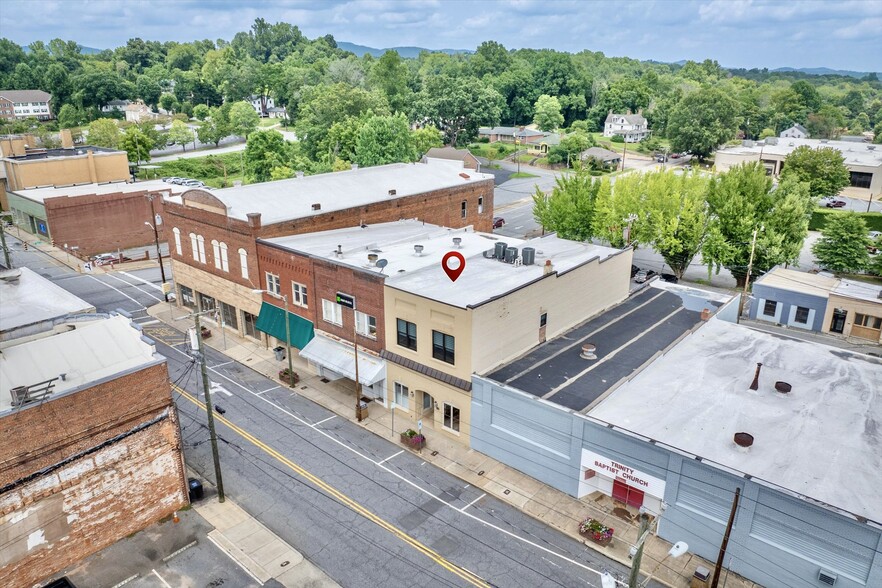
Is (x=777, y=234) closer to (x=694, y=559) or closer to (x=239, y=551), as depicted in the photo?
(x=694, y=559)

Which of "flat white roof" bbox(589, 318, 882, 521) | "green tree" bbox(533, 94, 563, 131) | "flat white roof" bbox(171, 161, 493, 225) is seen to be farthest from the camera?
"green tree" bbox(533, 94, 563, 131)

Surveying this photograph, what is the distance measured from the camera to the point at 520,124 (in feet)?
561

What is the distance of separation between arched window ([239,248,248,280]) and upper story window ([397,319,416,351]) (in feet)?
50.2

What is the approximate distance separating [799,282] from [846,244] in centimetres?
1119

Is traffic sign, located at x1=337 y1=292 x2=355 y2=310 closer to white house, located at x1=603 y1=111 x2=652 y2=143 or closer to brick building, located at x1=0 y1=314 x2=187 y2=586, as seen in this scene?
brick building, located at x1=0 y1=314 x2=187 y2=586

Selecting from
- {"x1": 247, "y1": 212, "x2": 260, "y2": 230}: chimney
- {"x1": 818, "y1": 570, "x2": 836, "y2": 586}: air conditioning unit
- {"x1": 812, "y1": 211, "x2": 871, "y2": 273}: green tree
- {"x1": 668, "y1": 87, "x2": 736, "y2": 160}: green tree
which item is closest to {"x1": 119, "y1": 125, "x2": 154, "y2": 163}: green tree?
{"x1": 247, "y1": 212, "x2": 260, "y2": 230}: chimney

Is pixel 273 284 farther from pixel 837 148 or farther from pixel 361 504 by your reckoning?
pixel 837 148

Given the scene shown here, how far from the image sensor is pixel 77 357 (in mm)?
24484

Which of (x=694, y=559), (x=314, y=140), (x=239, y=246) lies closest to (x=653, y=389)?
(x=694, y=559)

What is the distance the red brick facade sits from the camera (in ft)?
71.7

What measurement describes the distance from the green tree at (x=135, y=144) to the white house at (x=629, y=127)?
11287 cm

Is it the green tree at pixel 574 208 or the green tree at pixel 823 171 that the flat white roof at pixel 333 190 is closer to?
the green tree at pixel 574 208

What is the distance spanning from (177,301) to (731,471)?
4533 centimetres

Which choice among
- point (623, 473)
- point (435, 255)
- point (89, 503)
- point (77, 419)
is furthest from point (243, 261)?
point (623, 473)
